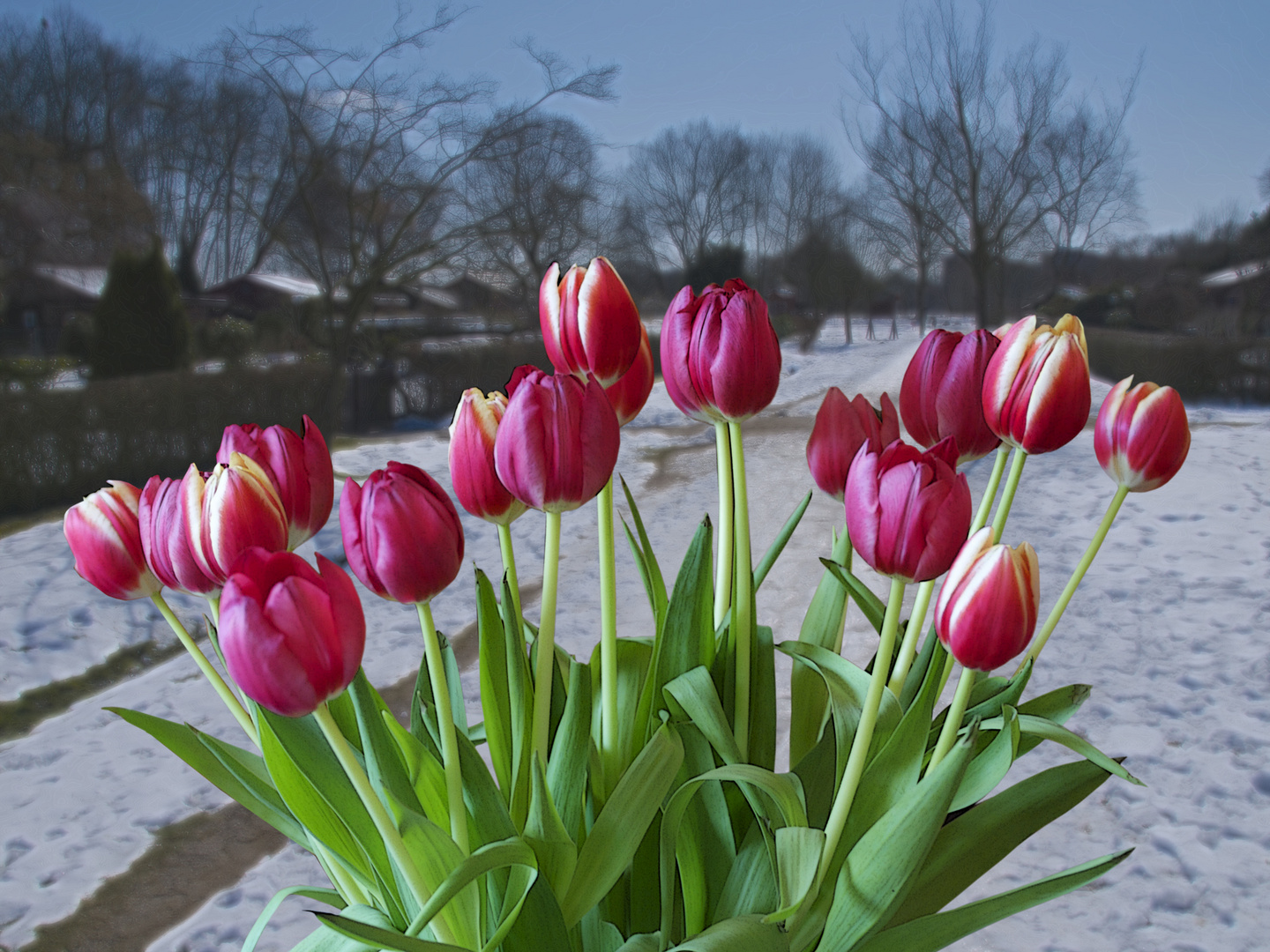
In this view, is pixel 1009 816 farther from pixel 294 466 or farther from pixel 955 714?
pixel 294 466

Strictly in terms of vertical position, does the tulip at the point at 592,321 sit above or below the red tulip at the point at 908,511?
above

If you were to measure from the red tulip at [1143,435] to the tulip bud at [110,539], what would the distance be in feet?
1.22

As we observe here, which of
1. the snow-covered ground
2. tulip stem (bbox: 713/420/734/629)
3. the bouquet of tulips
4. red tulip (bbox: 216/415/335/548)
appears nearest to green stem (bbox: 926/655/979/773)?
the bouquet of tulips

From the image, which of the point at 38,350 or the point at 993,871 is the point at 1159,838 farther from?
the point at 38,350

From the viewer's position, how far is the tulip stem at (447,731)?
0.32 metres

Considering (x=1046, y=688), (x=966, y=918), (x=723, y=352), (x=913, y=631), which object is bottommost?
(x=1046, y=688)

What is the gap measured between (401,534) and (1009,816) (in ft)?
0.94

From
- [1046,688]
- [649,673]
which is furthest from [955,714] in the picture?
[1046,688]

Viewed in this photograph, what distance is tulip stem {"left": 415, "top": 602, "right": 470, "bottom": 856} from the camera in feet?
1.06

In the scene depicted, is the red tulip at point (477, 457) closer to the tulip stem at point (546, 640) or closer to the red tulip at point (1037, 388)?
the tulip stem at point (546, 640)

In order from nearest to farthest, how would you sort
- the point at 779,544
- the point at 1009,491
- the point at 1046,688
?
1. the point at 1009,491
2. the point at 779,544
3. the point at 1046,688

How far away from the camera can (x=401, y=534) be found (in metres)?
0.31

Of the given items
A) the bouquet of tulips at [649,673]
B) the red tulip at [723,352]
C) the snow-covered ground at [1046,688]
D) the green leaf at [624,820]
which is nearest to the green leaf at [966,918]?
the bouquet of tulips at [649,673]

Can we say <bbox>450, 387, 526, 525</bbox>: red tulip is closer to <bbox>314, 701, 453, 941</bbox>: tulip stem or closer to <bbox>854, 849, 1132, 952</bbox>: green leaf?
<bbox>314, 701, 453, 941</bbox>: tulip stem
